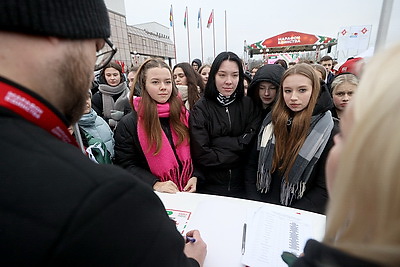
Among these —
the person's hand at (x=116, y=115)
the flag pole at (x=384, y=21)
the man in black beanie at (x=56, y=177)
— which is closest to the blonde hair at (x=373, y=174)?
the man in black beanie at (x=56, y=177)

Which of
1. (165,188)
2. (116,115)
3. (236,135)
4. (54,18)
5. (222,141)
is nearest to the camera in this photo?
(54,18)

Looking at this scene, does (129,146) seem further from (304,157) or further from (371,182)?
(371,182)

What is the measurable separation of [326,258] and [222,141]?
5.22ft

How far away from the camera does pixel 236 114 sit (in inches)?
84.8

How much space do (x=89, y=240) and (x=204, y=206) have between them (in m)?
0.94

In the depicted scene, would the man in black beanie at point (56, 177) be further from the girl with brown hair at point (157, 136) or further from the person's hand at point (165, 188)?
the girl with brown hair at point (157, 136)

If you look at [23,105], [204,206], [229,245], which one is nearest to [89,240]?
[23,105]

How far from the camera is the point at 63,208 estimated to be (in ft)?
1.29

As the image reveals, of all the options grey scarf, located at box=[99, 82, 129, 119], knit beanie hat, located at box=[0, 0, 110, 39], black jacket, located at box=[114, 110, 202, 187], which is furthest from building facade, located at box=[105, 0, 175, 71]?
knit beanie hat, located at box=[0, 0, 110, 39]

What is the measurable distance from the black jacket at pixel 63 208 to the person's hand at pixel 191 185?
1397 mm

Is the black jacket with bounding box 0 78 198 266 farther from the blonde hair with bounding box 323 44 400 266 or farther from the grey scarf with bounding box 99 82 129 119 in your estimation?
the grey scarf with bounding box 99 82 129 119

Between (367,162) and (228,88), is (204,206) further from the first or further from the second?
(228,88)

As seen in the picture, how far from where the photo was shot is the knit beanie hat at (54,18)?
0.47 metres

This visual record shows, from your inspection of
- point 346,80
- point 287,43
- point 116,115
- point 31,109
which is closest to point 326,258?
point 31,109
